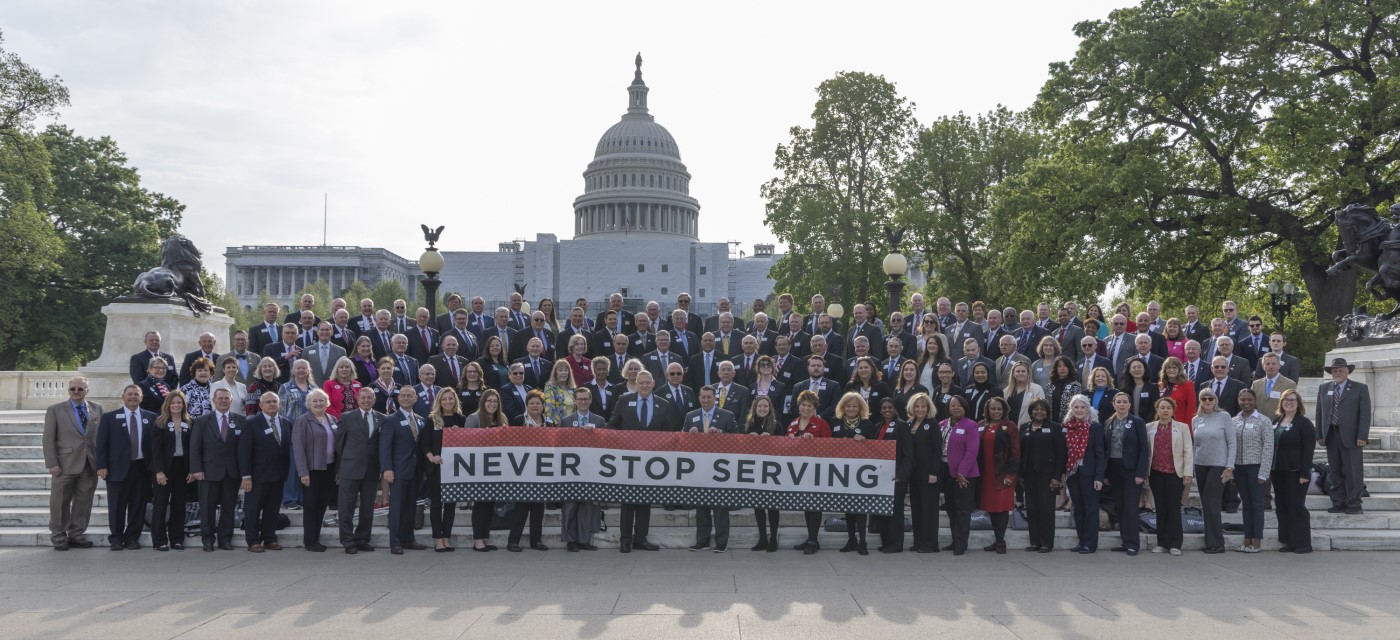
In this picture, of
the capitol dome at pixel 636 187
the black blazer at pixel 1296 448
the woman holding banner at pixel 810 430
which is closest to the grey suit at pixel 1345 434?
the black blazer at pixel 1296 448

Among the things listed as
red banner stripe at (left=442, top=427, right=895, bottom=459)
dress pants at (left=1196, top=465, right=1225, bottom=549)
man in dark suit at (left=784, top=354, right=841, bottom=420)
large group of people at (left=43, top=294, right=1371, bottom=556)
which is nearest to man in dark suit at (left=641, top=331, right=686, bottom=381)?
large group of people at (left=43, top=294, right=1371, bottom=556)

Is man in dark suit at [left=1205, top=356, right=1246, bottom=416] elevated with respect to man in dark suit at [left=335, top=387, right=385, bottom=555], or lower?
elevated

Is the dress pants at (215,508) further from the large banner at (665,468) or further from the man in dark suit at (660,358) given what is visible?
the man in dark suit at (660,358)

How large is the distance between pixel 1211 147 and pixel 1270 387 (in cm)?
1899

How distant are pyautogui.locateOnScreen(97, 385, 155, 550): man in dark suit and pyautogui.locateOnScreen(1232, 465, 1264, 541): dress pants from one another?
1259cm

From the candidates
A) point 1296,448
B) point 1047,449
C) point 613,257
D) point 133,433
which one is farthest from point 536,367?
point 613,257

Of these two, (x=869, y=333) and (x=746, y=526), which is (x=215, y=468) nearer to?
(x=746, y=526)

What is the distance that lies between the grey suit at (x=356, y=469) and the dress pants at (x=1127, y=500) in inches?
331

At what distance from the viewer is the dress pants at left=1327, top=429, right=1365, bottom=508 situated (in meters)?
12.6

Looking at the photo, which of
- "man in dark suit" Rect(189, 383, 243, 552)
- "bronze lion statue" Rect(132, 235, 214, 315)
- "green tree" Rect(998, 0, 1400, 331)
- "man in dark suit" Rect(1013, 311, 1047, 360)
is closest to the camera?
"man in dark suit" Rect(189, 383, 243, 552)

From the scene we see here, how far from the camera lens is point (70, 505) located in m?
12.1

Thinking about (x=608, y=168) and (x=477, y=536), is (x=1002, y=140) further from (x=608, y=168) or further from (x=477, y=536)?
(x=608, y=168)

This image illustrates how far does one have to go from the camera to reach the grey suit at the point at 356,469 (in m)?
11.6

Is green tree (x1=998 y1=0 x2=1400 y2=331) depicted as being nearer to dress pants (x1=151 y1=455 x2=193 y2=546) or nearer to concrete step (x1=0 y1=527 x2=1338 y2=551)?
concrete step (x1=0 y1=527 x2=1338 y2=551)
